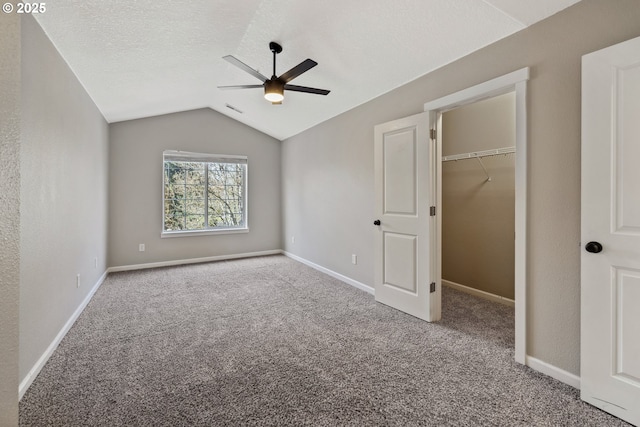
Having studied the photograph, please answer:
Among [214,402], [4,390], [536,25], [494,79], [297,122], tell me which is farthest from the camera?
[297,122]

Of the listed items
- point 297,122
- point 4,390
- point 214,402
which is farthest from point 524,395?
point 297,122

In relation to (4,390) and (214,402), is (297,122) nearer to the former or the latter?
(214,402)

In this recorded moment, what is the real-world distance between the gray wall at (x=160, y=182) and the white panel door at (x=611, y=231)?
509 centimetres

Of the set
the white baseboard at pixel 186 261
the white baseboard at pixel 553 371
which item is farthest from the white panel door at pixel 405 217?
the white baseboard at pixel 186 261

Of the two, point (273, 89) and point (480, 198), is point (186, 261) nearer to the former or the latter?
point (273, 89)

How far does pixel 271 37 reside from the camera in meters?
2.86

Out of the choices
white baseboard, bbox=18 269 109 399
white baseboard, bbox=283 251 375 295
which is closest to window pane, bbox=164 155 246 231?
white baseboard, bbox=283 251 375 295

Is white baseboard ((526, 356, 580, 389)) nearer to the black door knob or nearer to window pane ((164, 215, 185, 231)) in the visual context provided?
the black door knob

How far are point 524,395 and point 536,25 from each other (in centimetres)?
240

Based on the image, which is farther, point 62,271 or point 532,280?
point 62,271

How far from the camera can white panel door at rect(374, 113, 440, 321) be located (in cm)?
283

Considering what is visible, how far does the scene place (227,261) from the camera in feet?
18.1

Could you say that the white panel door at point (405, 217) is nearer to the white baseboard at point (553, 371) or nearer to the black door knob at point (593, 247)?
the white baseboard at point (553, 371)

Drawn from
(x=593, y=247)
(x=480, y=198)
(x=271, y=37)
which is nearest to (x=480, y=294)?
(x=480, y=198)
